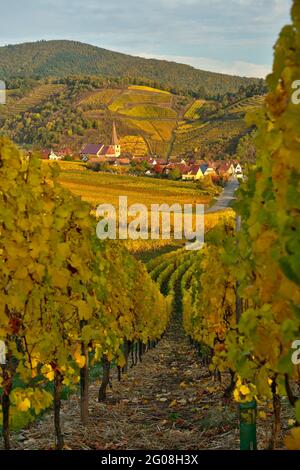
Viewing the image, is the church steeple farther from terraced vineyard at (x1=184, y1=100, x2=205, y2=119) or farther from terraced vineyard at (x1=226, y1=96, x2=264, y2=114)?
terraced vineyard at (x1=226, y1=96, x2=264, y2=114)

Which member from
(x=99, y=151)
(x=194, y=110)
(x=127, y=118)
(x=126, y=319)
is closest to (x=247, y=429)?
(x=126, y=319)

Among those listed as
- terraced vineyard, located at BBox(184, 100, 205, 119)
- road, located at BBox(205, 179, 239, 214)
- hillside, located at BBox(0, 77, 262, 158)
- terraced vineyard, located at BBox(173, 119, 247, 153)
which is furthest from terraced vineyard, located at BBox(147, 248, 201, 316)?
terraced vineyard, located at BBox(184, 100, 205, 119)

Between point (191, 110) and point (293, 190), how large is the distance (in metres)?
158

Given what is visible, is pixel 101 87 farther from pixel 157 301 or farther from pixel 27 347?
pixel 27 347

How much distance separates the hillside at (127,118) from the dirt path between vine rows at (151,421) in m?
97.8

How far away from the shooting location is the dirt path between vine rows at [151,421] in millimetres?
6594

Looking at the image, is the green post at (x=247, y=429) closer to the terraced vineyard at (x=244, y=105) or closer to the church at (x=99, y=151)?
the church at (x=99, y=151)

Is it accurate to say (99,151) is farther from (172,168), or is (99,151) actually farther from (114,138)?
(172,168)

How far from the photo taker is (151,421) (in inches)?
308

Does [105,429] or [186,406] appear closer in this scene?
[105,429]

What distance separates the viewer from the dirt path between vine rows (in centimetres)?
659
